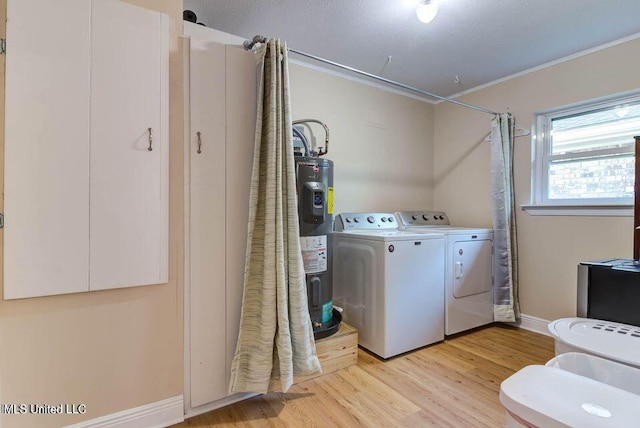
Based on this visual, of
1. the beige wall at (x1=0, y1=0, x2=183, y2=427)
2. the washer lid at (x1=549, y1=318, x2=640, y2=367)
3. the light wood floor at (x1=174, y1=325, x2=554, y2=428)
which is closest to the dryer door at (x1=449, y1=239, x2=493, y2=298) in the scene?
the light wood floor at (x1=174, y1=325, x2=554, y2=428)

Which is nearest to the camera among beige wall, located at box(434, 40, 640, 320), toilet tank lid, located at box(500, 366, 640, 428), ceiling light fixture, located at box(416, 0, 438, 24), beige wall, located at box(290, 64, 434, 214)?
toilet tank lid, located at box(500, 366, 640, 428)

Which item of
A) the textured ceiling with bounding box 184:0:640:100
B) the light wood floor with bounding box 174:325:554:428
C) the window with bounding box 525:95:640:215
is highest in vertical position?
the textured ceiling with bounding box 184:0:640:100

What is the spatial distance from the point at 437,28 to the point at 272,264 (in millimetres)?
1926

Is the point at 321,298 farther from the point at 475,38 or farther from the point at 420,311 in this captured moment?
the point at 475,38

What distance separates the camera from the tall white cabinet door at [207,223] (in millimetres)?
1519

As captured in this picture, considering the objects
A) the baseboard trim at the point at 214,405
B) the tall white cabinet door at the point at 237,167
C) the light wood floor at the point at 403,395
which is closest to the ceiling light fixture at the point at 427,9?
the tall white cabinet door at the point at 237,167

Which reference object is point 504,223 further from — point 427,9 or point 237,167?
point 237,167

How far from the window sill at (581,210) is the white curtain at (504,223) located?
0.54 ft

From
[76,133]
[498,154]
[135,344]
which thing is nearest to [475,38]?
[498,154]

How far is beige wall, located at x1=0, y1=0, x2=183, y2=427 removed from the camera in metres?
1.22

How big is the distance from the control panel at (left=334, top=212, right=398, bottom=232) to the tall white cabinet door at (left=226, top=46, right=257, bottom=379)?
3.79 ft

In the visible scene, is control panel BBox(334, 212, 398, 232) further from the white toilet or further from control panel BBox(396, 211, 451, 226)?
the white toilet

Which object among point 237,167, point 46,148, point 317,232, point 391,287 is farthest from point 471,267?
point 46,148

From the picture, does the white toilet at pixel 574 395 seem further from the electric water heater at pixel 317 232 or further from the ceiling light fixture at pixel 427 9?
the ceiling light fixture at pixel 427 9
